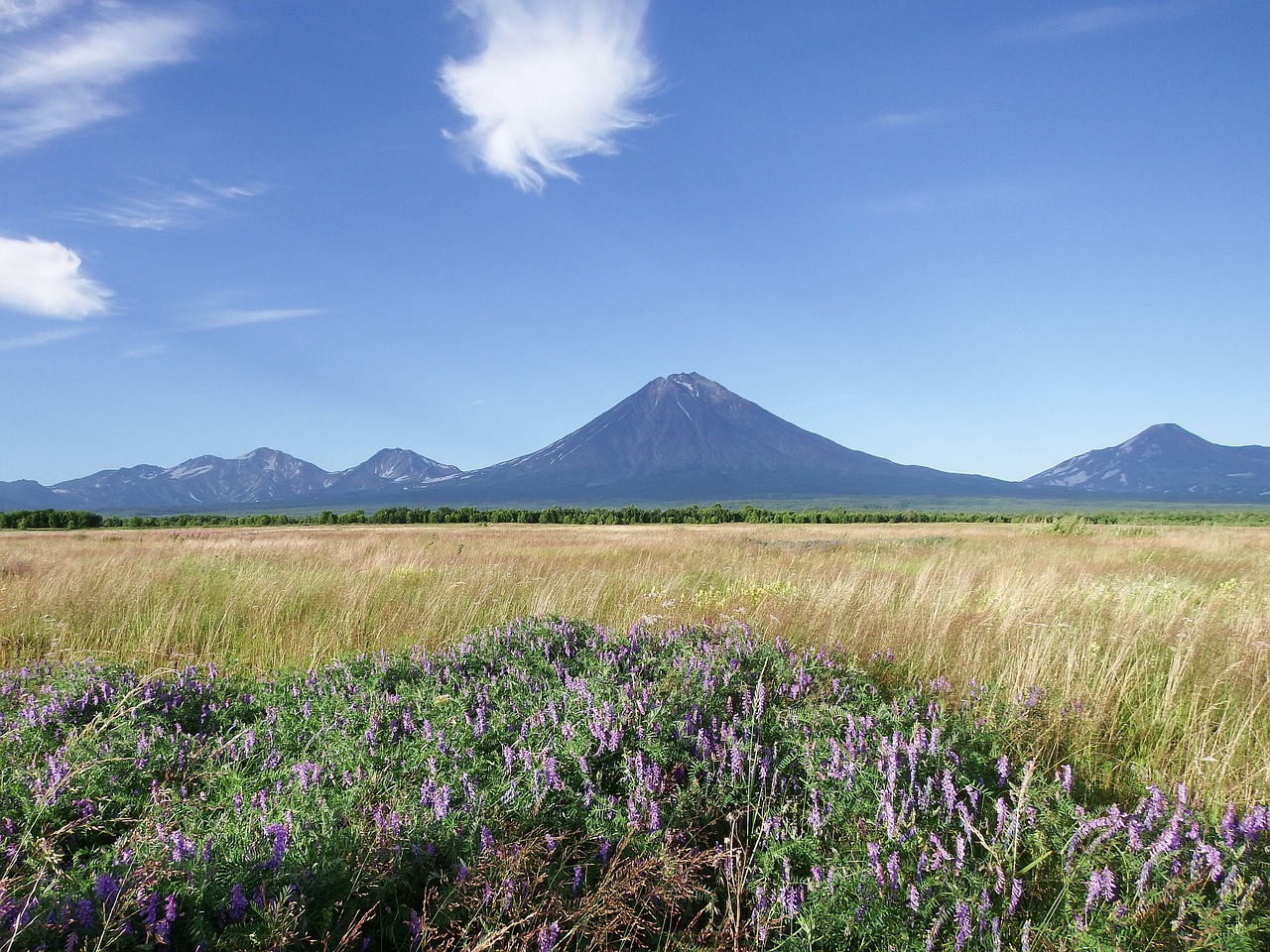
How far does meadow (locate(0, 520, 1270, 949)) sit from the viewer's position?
1859mm

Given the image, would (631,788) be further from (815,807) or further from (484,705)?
(484,705)

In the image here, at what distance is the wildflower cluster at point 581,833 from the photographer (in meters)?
1.79

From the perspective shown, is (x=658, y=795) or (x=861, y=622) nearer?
(x=658, y=795)

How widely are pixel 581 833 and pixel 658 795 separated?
0.35 meters

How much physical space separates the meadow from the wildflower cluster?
1cm

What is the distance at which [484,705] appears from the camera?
324 cm

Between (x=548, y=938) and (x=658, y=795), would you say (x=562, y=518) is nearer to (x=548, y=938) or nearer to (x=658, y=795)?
(x=658, y=795)

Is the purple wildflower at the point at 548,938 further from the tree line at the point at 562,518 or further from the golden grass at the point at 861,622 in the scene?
the tree line at the point at 562,518

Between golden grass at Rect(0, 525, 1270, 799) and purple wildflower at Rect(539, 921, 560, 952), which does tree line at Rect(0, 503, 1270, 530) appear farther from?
purple wildflower at Rect(539, 921, 560, 952)

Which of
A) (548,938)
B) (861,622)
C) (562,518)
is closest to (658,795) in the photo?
(548,938)

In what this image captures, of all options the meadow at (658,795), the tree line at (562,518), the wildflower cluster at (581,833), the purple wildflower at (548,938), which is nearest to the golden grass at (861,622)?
the meadow at (658,795)

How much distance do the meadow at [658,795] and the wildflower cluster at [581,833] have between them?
0.01 metres

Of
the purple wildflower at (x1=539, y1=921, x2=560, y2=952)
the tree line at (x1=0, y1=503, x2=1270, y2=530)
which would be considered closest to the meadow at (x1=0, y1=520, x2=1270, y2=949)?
the purple wildflower at (x1=539, y1=921, x2=560, y2=952)

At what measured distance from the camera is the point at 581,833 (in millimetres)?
2318
